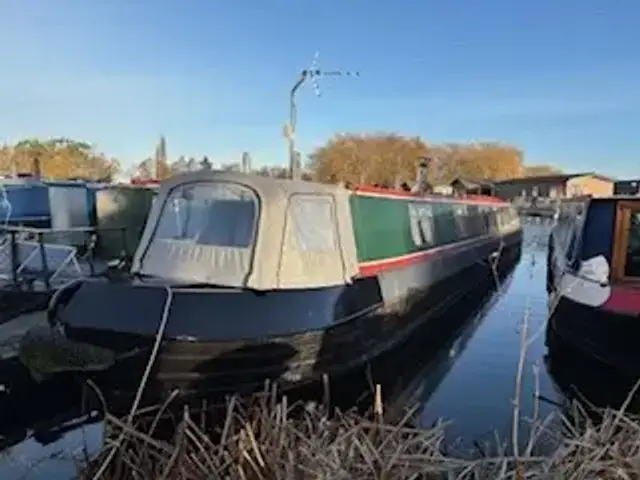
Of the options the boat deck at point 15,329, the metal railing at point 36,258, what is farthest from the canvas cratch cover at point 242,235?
the metal railing at point 36,258

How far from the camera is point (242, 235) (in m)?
7.29

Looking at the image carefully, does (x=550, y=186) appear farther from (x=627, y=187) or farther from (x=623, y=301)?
(x=623, y=301)

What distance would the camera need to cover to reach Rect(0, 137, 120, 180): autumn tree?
51.5 meters

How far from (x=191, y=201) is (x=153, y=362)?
1928 millimetres

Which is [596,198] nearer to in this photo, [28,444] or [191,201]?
[191,201]

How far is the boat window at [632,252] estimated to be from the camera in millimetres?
8234

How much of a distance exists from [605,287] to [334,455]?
535 centimetres

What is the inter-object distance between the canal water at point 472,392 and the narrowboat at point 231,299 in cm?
76

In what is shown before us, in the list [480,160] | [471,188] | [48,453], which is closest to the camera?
[48,453]

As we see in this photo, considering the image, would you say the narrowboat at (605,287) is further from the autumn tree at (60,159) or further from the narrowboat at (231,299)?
the autumn tree at (60,159)

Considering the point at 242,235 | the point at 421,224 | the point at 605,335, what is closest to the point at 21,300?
the point at 242,235

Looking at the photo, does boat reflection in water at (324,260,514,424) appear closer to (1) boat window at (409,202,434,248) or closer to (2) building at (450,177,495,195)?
(1) boat window at (409,202,434,248)

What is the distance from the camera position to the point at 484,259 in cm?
1794

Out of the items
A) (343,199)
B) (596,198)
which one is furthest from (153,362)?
(596,198)
